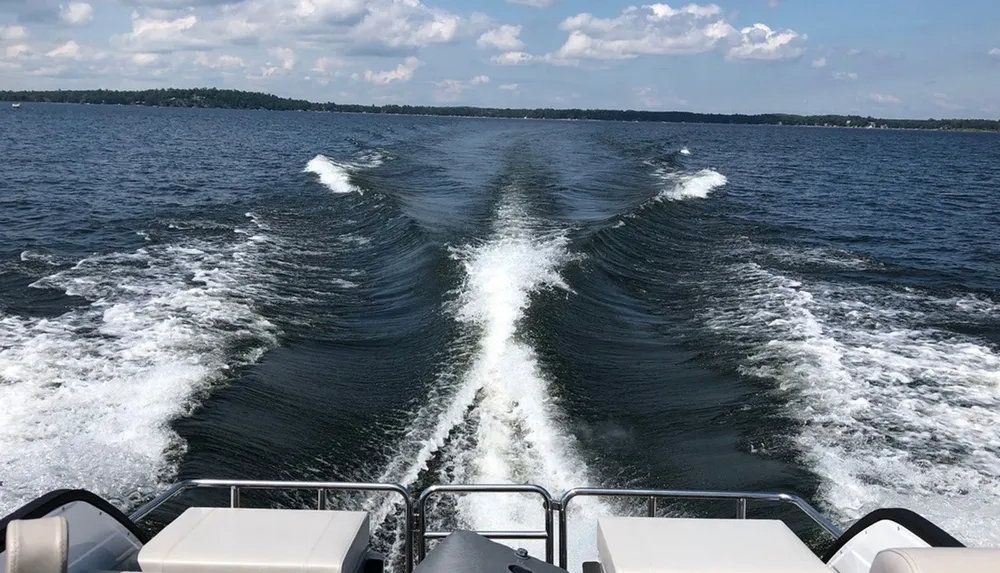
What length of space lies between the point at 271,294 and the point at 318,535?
1181 cm

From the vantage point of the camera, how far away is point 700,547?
147 inches

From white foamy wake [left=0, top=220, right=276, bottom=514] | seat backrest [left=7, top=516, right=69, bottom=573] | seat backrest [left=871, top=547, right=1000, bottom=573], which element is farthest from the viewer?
white foamy wake [left=0, top=220, right=276, bottom=514]

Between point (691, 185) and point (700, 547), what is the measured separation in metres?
31.1

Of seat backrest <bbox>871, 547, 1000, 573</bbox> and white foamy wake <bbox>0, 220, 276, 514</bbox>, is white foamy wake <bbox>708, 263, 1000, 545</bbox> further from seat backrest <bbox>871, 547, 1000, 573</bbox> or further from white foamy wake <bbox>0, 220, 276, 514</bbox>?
white foamy wake <bbox>0, 220, 276, 514</bbox>

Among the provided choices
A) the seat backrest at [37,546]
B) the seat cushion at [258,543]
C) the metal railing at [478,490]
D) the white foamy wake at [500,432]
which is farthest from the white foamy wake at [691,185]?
the seat backrest at [37,546]

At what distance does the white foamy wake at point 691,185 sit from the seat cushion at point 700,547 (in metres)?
24.1

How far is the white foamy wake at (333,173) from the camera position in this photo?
29.3 m

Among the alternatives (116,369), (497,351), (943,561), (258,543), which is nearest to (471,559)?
(258,543)

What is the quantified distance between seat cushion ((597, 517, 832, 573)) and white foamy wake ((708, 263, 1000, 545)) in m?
4.60

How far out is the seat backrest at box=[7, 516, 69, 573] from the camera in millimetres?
3090

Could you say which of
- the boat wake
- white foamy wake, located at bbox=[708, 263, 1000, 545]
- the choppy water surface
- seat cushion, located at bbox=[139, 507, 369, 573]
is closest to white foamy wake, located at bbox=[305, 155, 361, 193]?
the boat wake

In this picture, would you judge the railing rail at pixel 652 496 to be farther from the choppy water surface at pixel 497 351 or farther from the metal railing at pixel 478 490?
the choppy water surface at pixel 497 351

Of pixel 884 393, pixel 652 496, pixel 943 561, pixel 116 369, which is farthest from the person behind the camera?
pixel 884 393

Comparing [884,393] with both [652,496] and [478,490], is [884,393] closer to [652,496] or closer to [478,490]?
[652,496]
